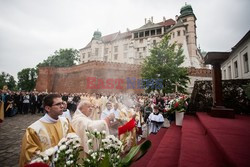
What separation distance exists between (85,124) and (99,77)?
27200 millimetres

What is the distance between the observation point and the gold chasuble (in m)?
1.96

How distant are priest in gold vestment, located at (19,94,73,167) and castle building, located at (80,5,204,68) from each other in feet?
113

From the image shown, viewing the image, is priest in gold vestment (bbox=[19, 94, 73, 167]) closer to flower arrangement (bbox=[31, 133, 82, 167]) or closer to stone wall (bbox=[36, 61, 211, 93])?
flower arrangement (bbox=[31, 133, 82, 167])

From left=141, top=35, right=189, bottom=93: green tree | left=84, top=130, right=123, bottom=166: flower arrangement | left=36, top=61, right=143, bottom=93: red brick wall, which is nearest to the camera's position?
left=84, top=130, right=123, bottom=166: flower arrangement

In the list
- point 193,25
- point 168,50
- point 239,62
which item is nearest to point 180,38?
point 193,25

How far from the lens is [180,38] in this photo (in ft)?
117

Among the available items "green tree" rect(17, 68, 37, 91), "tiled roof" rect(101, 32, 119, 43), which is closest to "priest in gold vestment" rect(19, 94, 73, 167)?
"tiled roof" rect(101, 32, 119, 43)

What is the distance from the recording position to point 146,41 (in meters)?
45.0

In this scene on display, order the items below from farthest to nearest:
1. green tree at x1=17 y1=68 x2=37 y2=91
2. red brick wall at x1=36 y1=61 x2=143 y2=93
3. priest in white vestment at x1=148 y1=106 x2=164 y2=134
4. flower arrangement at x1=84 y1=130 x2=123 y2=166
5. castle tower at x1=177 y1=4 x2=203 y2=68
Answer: green tree at x1=17 y1=68 x2=37 y2=91
castle tower at x1=177 y1=4 x2=203 y2=68
red brick wall at x1=36 y1=61 x2=143 y2=93
priest in white vestment at x1=148 y1=106 x2=164 y2=134
flower arrangement at x1=84 y1=130 x2=123 y2=166

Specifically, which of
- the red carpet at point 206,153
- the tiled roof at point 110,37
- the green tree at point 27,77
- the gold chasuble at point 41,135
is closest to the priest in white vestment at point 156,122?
the red carpet at point 206,153

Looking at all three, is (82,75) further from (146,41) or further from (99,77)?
(146,41)

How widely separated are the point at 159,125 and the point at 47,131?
543cm

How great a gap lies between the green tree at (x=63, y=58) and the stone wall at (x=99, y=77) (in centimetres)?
1833

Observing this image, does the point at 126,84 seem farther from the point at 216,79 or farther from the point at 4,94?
the point at 216,79
